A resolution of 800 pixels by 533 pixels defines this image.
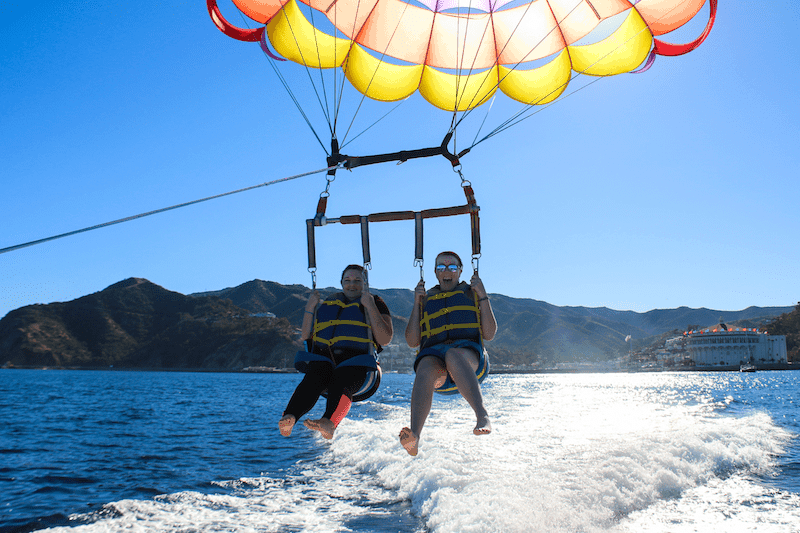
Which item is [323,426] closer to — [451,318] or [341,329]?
[341,329]

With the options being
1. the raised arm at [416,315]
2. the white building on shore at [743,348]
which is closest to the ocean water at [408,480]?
the raised arm at [416,315]

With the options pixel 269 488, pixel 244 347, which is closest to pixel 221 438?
pixel 269 488

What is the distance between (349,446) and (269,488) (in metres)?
5.61

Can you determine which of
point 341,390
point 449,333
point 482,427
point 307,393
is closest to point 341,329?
point 341,390

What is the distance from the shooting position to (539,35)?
7.29 metres

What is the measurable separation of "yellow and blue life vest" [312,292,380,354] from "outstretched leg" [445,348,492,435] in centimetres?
81

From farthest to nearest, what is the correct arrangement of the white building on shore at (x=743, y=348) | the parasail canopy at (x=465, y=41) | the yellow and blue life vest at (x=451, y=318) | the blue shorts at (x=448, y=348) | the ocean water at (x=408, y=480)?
1. the white building on shore at (x=743, y=348)
2. the ocean water at (x=408, y=480)
3. the parasail canopy at (x=465, y=41)
4. the yellow and blue life vest at (x=451, y=318)
5. the blue shorts at (x=448, y=348)

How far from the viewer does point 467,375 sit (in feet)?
13.6

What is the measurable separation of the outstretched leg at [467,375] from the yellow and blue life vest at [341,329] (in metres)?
0.81

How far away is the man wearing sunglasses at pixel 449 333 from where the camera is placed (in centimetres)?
411

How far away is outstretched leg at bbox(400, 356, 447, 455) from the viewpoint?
3.73 m

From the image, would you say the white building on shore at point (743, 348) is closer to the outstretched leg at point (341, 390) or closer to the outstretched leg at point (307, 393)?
the outstretched leg at point (341, 390)

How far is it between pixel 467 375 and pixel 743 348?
133 metres

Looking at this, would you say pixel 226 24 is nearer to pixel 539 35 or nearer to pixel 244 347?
pixel 539 35
